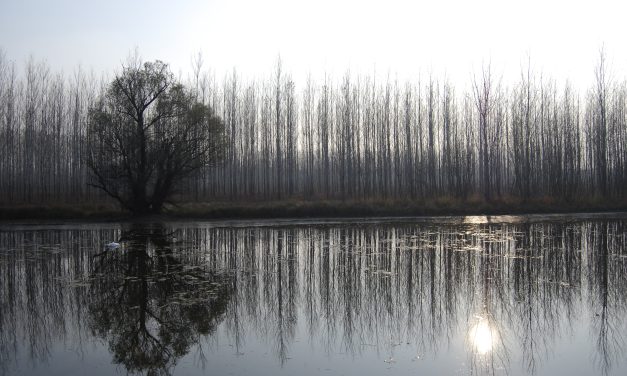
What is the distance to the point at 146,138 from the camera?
86.9ft

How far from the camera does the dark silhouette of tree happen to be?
2602cm

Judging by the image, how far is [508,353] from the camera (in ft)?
20.9

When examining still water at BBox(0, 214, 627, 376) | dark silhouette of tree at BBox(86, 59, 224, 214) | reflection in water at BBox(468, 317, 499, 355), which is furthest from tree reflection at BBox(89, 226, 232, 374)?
dark silhouette of tree at BBox(86, 59, 224, 214)

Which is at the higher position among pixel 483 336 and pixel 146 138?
pixel 146 138

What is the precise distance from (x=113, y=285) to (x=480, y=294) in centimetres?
739

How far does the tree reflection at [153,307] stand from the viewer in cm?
662

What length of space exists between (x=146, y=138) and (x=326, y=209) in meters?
10.6

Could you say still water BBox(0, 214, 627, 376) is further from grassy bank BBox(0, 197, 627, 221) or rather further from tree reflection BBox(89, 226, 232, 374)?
grassy bank BBox(0, 197, 627, 221)

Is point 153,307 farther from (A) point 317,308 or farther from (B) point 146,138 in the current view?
(B) point 146,138

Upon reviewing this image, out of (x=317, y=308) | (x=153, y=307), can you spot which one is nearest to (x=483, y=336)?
(x=317, y=308)

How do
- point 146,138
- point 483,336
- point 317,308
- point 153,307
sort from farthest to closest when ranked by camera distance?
point 146,138 < point 317,308 < point 153,307 < point 483,336

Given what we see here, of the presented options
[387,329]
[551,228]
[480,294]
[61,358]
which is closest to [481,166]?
[551,228]

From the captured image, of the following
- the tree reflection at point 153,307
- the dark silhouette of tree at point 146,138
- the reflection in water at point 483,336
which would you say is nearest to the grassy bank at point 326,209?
the dark silhouette of tree at point 146,138

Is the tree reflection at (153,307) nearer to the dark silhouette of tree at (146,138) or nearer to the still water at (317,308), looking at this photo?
the still water at (317,308)
